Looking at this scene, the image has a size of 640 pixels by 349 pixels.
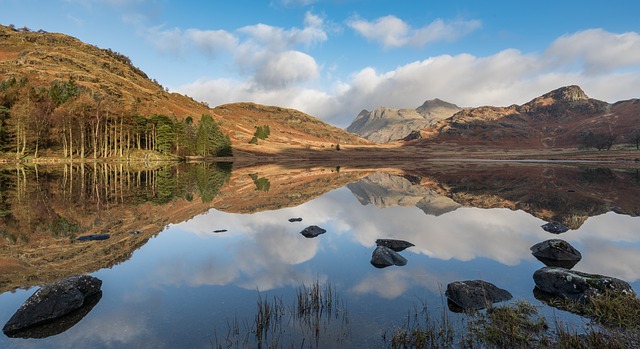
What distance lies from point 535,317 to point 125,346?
39.5 ft

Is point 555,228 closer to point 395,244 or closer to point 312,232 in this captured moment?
point 395,244

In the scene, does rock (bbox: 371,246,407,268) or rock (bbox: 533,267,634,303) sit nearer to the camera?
rock (bbox: 533,267,634,303)

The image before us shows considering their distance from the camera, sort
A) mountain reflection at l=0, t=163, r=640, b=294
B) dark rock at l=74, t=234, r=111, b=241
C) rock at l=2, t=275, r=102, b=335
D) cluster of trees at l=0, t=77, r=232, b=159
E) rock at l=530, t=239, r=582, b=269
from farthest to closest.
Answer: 1. cluster of trees at l=0, t=77, r=232, b=159
2. dark rock at l=74, t=234, r=111, b=241
3. rock at l=530, t=239, r=582, b=269
4. mountain reflection at l=0, t=163, r=640, b=294
5. rock at l=2, t=275, r=102, b=335

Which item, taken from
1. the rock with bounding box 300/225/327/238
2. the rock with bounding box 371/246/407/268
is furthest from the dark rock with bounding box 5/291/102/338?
the rock with bounding box 300/225/327/238

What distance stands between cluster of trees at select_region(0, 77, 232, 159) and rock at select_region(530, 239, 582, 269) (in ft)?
331

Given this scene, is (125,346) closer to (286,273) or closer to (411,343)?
(286,273)

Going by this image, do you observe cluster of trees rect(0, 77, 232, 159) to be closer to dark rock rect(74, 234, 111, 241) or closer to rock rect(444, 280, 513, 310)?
dark rock rect(74, 234, 111, 241)

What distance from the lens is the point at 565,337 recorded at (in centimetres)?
845

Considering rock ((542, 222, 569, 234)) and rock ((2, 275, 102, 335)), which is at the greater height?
rock ((542, 222, 569, 234))

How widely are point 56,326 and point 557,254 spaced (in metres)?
20.6

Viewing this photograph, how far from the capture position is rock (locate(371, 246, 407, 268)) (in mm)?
15383

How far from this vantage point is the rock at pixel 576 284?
36.1 feet

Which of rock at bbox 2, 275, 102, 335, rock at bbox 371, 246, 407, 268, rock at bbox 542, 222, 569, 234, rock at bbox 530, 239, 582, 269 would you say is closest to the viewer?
rock at bbox 2, 275, 102, 335

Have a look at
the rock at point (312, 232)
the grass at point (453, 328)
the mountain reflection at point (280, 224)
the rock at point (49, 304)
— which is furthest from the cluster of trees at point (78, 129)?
the grass at point (453, 328)
